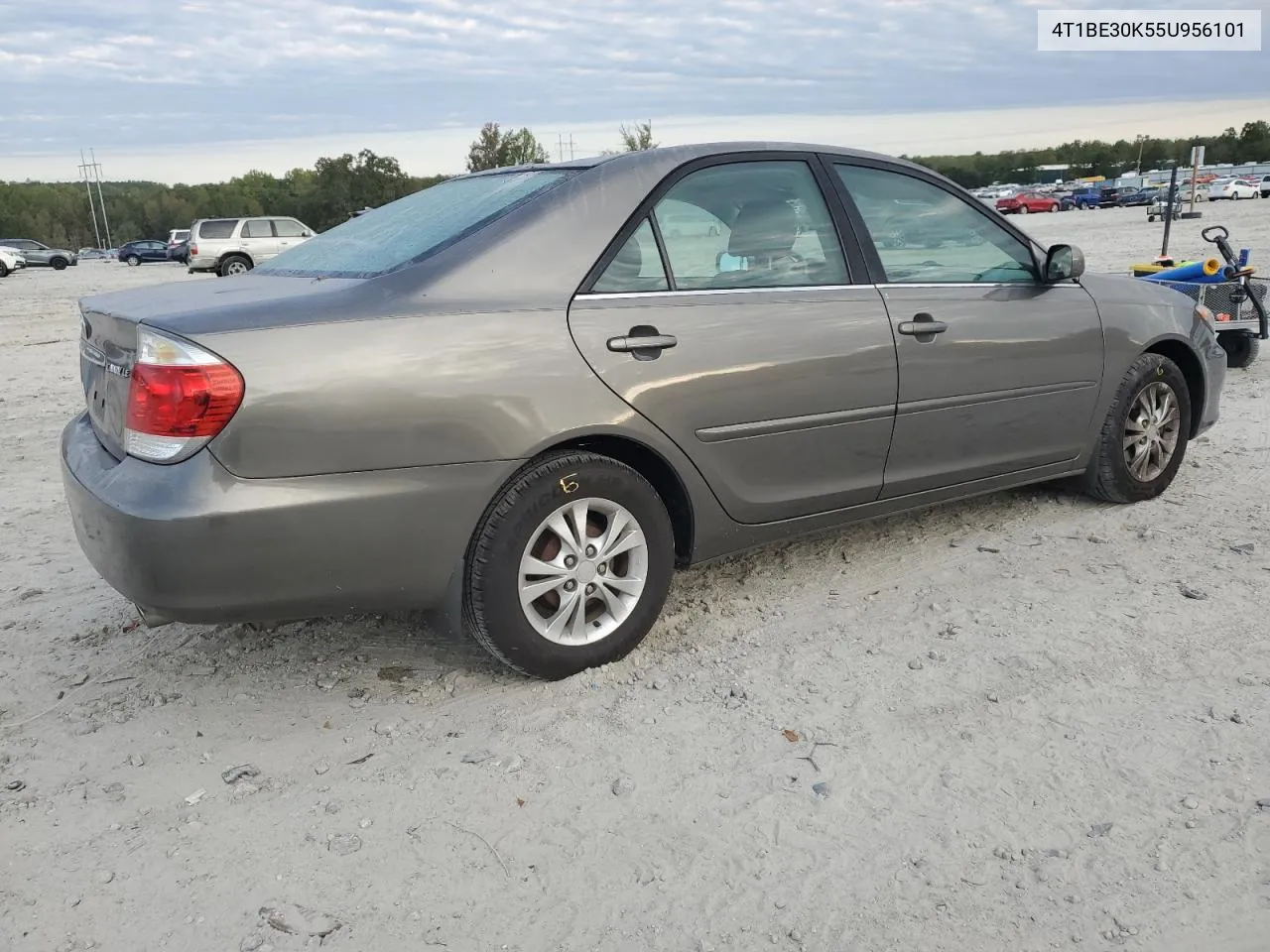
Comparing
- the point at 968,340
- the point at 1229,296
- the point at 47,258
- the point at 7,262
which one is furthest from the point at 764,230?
the point at 47,258

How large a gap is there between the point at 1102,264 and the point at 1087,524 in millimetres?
15243

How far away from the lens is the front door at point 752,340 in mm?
3219

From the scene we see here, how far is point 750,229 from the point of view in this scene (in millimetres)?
3602

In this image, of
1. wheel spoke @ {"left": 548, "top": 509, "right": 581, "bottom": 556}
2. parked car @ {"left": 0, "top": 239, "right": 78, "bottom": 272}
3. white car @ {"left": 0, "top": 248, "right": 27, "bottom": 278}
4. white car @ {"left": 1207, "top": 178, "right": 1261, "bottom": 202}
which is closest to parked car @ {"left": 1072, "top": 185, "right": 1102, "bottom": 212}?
white car @ {"left": 1207, "top": 178, "right": 1261, "bottom": 202}

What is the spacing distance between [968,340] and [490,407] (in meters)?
1.97

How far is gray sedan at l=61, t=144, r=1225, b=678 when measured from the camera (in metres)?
2.71

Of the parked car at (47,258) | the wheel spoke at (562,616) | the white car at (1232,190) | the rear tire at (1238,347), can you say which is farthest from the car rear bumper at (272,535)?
the white car at (1232,190)

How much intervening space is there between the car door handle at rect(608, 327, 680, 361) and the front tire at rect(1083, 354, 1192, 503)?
238 cm

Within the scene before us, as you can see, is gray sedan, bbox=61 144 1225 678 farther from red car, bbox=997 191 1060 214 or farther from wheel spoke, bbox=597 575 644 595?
red car, bbox=997 191 1060 214

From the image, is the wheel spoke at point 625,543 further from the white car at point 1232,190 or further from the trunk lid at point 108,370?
the white car at point 1232,190

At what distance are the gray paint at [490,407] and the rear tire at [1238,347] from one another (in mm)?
4894

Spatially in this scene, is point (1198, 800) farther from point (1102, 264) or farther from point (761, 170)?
point (1102, 264)

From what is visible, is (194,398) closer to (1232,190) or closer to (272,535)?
(272,535)

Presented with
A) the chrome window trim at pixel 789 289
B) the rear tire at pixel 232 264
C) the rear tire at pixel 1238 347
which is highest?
the chrome window trim at pixel 789 289
